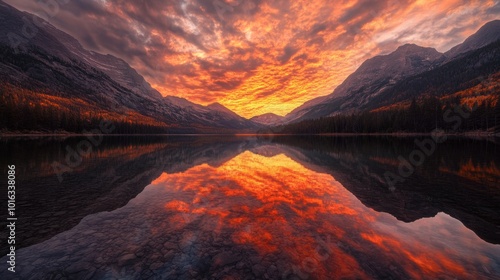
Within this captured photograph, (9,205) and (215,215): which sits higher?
(9,205)

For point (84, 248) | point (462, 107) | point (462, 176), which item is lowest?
point (462, 176)

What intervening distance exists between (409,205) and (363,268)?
10623mm

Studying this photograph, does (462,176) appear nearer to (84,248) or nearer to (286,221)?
(286,221)

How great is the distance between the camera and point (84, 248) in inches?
364

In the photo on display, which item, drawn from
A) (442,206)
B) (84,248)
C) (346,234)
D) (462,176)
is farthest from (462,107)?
(84,248)

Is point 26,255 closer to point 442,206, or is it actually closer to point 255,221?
point 255,221

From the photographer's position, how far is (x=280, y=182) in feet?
76.6

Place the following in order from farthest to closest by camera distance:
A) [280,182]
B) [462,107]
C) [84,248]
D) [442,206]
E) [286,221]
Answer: [462,107], [280,182], [442,206], [286,221], [84,248]

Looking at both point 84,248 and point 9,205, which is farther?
point 9,205

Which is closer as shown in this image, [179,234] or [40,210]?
[179,234]

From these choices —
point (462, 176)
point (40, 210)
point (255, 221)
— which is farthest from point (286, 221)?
point (462, 176)

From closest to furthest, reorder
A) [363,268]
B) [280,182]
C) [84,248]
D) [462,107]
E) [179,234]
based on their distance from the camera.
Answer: [363,268] < [84,248] < [179,234] < [280,182] < [462,107]

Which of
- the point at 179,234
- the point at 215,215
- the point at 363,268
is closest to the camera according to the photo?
the point at 363,268

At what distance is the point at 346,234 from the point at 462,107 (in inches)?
6859
